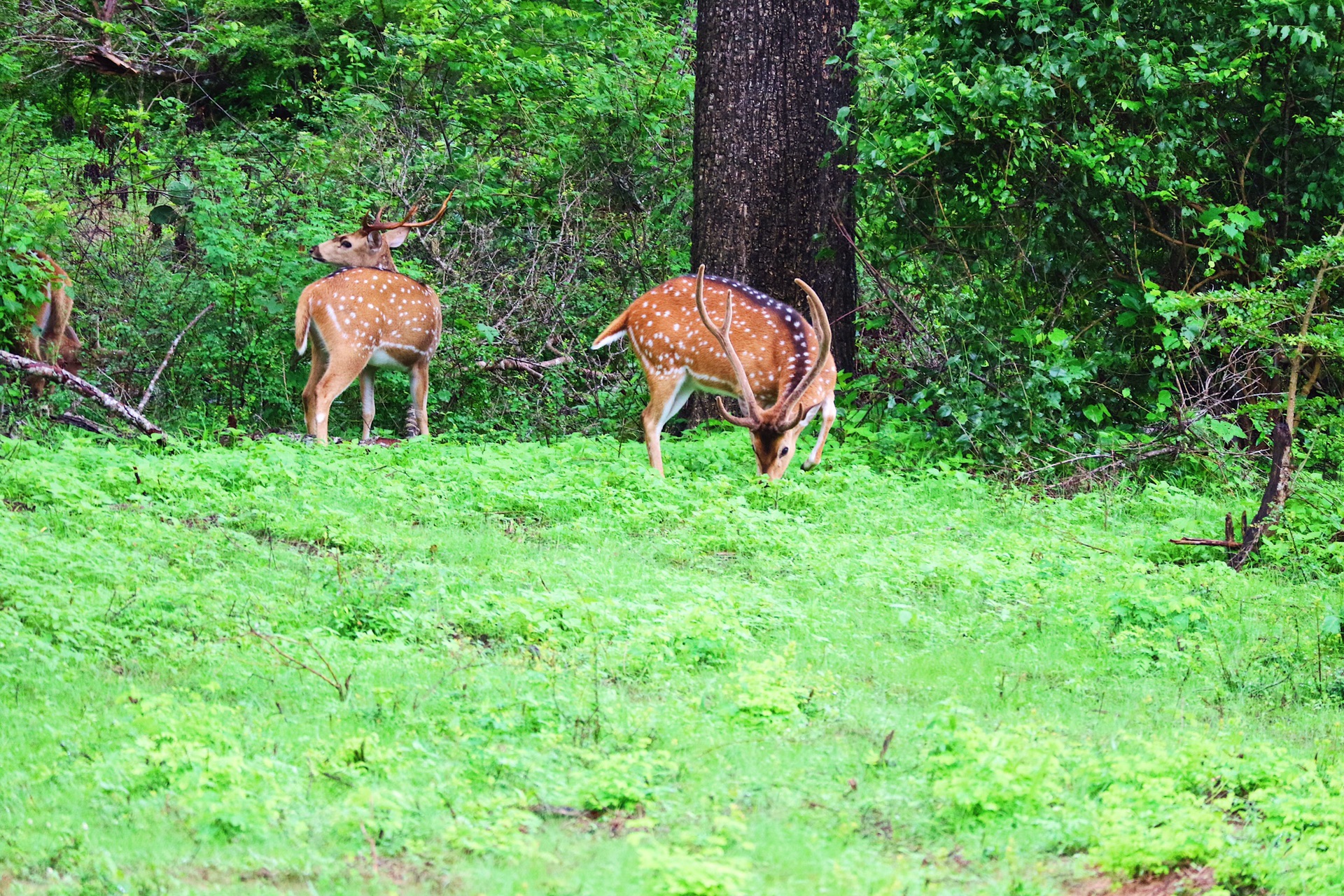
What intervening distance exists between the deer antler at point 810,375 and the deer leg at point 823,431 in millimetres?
280

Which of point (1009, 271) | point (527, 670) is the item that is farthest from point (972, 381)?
point (527, 670)

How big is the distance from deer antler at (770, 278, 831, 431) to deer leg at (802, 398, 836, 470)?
0.28 meters

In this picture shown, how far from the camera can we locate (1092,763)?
4277mm

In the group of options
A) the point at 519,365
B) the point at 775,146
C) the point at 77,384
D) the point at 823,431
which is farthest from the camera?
the point at 519,365

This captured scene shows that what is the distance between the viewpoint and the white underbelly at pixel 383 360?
10.6 m

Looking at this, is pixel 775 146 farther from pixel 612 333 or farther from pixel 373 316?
pixel 373 316

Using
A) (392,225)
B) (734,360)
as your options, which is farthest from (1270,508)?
(392,225)

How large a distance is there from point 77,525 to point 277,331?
4868mm

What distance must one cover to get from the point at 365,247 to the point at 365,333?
1.19 m

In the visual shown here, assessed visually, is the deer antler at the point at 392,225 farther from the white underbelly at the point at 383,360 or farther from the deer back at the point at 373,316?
the white underbelly at the point at 383,360

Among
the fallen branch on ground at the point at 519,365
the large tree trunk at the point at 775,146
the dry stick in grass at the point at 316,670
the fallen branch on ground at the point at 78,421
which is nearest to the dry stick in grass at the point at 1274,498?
the large tree trunk at the point at 775,146

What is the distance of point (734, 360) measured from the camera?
945 cm

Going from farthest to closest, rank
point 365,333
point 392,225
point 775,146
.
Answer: point 392,225 → point 775,146 → point 365,333

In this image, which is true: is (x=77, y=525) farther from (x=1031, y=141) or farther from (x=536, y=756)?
(x=1031, y=141)
